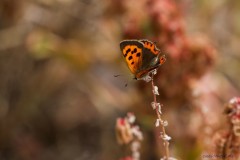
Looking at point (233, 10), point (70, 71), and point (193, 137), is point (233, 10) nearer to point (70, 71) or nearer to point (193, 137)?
point (70, 71)

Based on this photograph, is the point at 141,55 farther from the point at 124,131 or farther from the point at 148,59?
the point at 124,131

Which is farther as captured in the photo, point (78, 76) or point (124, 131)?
point (78, 76)

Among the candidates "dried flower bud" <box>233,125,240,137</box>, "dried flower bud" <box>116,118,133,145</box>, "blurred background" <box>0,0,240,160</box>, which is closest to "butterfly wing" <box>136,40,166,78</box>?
"dried flower bud" <box>116,118,133,145</box>

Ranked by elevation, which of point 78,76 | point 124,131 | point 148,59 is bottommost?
point 124,131

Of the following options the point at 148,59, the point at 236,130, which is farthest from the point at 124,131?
the point at 236,130

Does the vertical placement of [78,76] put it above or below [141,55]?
above

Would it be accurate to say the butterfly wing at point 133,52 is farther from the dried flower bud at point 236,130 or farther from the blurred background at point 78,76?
the blurred background at point 78,76

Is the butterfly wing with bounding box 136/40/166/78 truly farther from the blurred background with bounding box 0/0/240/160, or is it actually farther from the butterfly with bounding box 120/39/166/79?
the blurred background with bounding box 0/0/240/160
